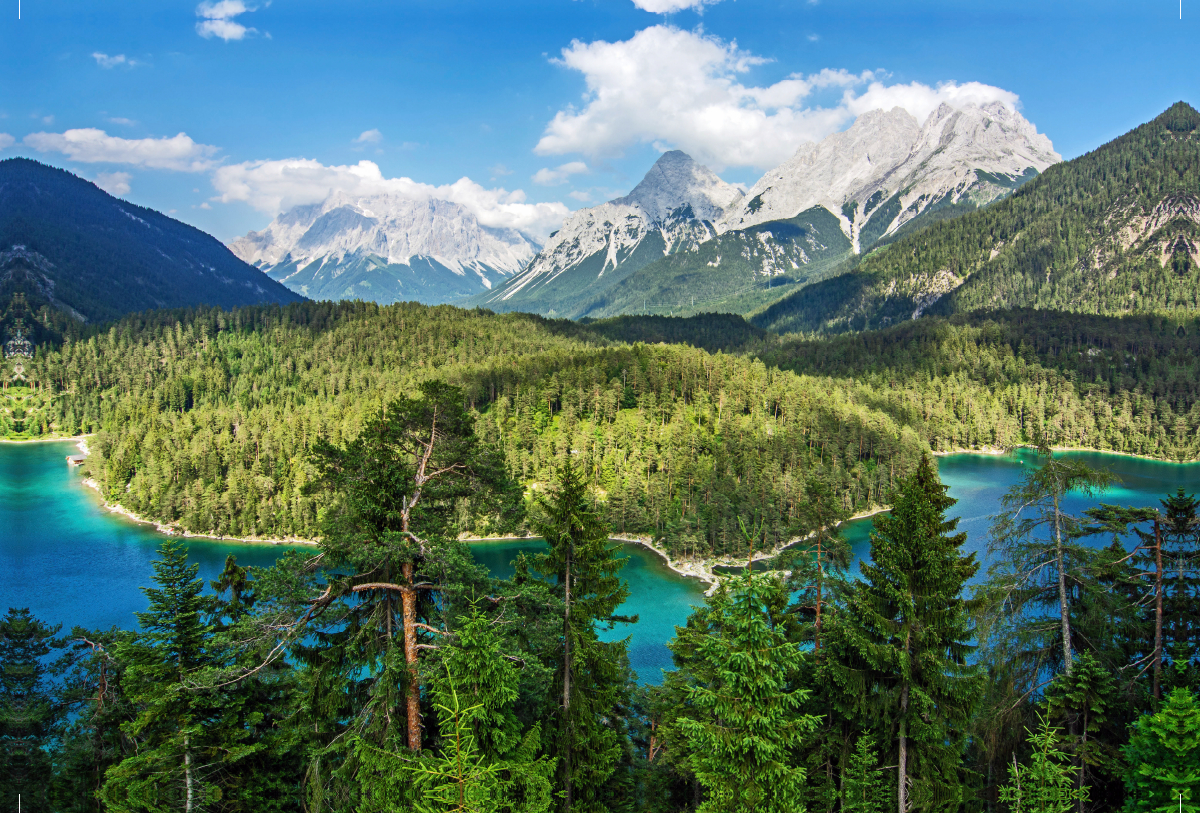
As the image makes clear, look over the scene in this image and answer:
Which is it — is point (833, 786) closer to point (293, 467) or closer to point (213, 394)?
point (293, 467)

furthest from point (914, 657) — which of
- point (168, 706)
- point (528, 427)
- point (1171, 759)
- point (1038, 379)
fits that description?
point (1038, 379)

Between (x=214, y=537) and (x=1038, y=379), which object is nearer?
(x=214, y=537)

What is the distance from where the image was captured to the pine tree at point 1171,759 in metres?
11.7

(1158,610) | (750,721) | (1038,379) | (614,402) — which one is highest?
(1038,379)

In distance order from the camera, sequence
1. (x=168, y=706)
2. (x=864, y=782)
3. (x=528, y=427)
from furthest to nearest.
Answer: (x=528, y=427)
(x=864, y=782)
(x=168, y=706)

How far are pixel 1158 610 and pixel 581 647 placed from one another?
1533cm

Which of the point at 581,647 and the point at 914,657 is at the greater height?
the point at 914,657

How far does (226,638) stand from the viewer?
34.3ft

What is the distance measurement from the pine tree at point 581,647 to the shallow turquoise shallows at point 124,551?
3292 cm

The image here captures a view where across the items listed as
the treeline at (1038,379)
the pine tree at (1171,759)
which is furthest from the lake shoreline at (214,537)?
the treeline at (1038,379)

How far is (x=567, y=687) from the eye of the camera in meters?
16.0

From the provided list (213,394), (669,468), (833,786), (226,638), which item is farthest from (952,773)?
(213,394)

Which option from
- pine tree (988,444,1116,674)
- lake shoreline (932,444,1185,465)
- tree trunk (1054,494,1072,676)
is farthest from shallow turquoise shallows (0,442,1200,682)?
tree trunk (1054,494,1072,676)

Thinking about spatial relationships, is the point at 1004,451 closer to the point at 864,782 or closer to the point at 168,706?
the point at 864,782
